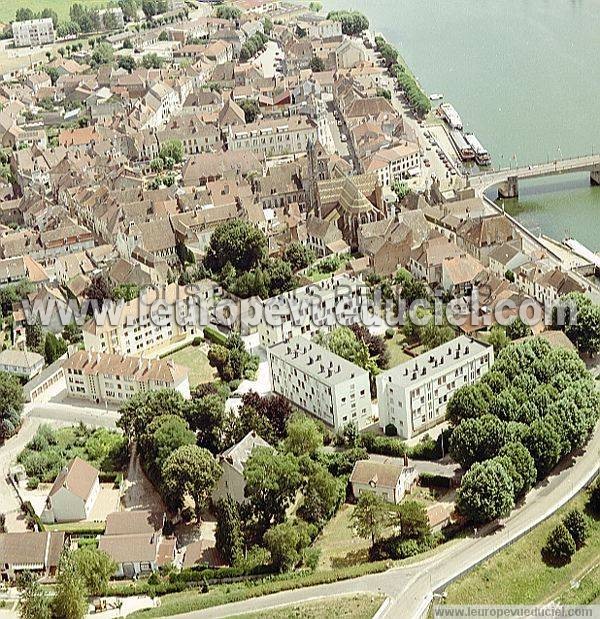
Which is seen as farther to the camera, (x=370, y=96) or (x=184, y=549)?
(x=370, y=96)

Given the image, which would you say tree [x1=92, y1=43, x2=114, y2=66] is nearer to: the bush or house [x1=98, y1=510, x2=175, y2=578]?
the bush

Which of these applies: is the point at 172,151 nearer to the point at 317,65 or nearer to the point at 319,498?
the point at 317,65

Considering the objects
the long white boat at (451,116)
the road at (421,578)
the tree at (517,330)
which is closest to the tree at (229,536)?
the road at (421,578)

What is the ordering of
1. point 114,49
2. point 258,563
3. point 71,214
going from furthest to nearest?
point 114,49, point 71,214, point 258,563

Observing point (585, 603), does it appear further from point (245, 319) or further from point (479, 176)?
point (479, 176)

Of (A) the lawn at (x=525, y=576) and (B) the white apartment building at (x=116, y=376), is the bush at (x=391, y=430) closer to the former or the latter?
(A) the lawn at (x=525, y=576)

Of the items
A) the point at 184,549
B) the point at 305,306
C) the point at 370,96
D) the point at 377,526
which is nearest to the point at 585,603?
the point at 377,526

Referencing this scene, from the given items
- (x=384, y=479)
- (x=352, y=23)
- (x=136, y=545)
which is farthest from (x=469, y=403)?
(x=352, y=23)
